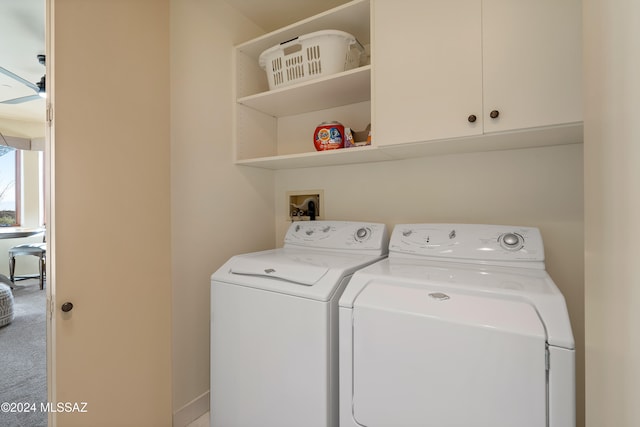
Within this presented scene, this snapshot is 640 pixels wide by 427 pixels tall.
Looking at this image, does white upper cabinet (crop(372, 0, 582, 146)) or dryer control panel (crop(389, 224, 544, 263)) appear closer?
white upper cabinet (crop(372, 0, 582, 146))

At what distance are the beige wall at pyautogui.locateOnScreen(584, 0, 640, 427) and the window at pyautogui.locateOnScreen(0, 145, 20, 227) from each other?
6.68 metres

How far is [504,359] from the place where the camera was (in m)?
0.82

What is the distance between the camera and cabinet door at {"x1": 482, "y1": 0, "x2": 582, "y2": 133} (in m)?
1.03

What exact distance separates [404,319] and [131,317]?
3.98 ft

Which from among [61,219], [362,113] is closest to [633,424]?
[61,219]

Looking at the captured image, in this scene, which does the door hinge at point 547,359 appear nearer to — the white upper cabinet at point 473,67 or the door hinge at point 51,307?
the white upper cabinet at point 473,67

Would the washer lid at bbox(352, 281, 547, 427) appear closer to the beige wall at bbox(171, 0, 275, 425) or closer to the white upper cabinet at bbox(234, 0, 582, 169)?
the white upper cabinet at bbox(234, 0, 582, 169)

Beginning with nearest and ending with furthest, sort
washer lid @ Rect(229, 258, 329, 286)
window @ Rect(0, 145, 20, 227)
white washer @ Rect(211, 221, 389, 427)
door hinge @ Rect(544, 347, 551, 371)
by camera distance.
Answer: door hinge @ Rect(544, 347, 551, 371) < white washer @ Rect(211, 221, 389, 427) < washer lid @ Rect(229, 258, 329, 286) < window @ Rect(0, 145, 20, 227)

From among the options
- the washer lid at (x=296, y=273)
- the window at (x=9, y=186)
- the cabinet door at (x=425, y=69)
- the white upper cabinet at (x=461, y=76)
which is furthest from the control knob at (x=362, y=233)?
the window at (x=9, y=186)

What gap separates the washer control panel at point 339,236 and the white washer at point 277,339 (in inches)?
3.6

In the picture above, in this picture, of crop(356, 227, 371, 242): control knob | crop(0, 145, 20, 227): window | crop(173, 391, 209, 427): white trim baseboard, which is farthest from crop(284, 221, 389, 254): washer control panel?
crop(0, 145, 20, 227): window

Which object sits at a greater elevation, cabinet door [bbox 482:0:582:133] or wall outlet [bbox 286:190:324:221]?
cabinet door [bbox 482:0:582:133]

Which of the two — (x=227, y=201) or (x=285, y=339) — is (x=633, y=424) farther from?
(x=227, y=201)

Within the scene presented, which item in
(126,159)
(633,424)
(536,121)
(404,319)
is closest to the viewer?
(633,424)
